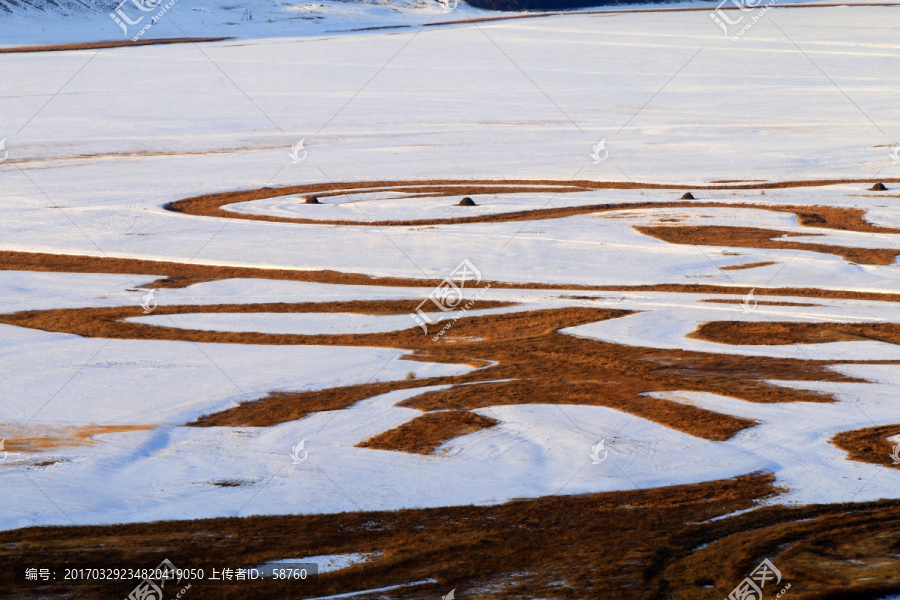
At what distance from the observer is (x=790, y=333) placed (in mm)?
12797

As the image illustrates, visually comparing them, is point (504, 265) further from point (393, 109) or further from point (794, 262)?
point (393, 109)

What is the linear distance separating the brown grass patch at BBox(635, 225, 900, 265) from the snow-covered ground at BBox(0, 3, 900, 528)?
0.47 meters

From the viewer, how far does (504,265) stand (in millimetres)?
16750

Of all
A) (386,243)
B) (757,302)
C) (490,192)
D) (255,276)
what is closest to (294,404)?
(255,276)

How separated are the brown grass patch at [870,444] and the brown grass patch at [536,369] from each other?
87 centimetres

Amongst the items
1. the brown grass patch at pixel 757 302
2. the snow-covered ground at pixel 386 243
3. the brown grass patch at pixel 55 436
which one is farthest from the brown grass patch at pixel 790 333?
the brown grass patch at pixel 55 436

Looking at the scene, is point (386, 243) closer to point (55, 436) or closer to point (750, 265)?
point (750, 265)

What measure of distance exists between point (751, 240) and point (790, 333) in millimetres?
5569

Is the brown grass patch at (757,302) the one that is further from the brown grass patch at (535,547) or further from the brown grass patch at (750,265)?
the brown grass patch at (535,547)

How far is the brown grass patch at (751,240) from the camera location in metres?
16.8

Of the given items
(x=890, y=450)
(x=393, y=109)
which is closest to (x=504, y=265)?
(x=890, y=450)

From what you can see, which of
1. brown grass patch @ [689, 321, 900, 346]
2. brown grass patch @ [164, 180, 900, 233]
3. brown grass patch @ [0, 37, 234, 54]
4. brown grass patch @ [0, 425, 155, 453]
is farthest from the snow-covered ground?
brown grass patch @ [0, 37, 234, 54]

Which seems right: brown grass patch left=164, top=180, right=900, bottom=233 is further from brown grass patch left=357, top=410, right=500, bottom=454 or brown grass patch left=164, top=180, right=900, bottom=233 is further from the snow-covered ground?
brown grass patch left=357, top=410, right=500, bottom=454

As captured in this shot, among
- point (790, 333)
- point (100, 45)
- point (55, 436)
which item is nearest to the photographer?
point (55, 436)
